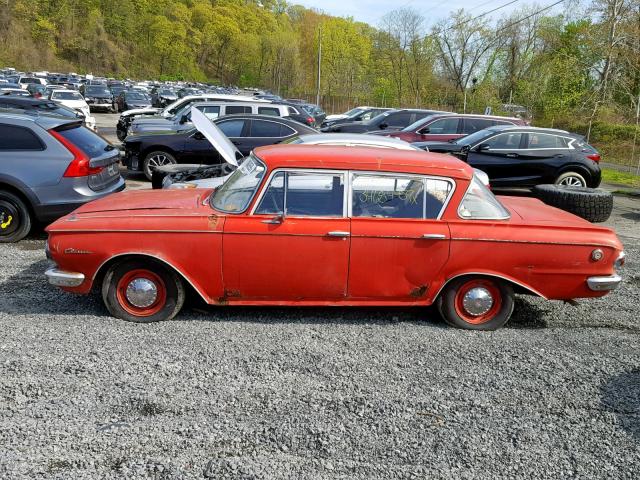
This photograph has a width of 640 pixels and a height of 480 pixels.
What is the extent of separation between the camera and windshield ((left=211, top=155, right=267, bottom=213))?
4.82m

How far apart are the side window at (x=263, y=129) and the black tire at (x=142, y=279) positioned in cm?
769

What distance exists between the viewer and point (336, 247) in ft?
15.3

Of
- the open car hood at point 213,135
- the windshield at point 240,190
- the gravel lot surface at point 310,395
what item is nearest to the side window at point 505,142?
the open car hood at point 213,135

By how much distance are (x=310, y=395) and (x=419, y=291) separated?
153 centimetres

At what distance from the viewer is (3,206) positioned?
23.0ft

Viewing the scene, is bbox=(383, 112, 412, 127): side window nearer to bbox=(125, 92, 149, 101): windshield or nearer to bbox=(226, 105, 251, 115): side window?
bbox=(226, 105, 251, 115): side window

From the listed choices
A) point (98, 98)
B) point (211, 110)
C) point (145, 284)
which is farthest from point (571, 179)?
point (98, 98)

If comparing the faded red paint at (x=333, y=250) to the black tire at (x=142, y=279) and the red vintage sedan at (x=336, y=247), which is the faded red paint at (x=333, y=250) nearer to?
the red vintage sedan at (x=336, y=247)

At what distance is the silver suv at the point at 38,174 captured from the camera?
22.8ft

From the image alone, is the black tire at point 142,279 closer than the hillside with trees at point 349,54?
Yes

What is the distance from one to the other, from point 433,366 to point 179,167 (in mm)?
6290

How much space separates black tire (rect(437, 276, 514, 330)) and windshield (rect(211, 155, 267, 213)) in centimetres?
187

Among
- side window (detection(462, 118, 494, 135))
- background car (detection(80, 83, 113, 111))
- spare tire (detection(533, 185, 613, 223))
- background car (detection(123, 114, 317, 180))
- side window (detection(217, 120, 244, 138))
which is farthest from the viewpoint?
background car (detection(80, 83, 113, 111))

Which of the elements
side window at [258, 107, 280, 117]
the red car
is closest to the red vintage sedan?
the red car
